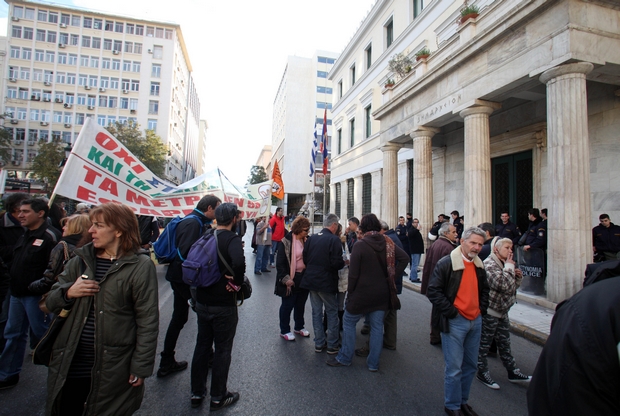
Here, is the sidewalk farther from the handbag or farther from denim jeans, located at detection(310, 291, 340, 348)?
the handbag

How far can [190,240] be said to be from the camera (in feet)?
11.2

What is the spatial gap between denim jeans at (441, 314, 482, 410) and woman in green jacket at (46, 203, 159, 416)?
2515 millimetres

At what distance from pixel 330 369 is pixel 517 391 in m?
2.05

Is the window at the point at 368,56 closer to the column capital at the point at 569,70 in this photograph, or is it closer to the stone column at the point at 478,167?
the stone column at the point at 478,167

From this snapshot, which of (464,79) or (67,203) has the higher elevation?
(464,79)

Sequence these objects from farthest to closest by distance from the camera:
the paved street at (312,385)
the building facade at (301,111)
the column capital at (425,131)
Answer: the building facade at (301,111) < the column capital at (425,131) < the paved street at (312,385)

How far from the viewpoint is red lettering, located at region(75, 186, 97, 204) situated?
12.6 ft

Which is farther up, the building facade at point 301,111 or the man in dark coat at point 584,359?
the building facade at point 301,111

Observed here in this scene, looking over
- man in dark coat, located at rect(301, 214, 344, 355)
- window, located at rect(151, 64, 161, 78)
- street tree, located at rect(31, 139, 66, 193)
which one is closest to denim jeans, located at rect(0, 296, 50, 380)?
man in dark coat, located at rect(301, 214, 344, 355)

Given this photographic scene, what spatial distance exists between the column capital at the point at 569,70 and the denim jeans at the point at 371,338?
6.63 meters

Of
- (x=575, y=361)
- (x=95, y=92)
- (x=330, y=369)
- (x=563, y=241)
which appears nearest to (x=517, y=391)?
(x=330, y=369)

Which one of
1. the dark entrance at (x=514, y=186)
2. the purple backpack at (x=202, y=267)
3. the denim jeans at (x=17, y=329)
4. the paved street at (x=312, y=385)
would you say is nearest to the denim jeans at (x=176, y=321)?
the paved street at (x=312, y=385)

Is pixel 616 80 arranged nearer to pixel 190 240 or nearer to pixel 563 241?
pixel 563 241

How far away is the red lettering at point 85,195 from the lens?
151 inches
